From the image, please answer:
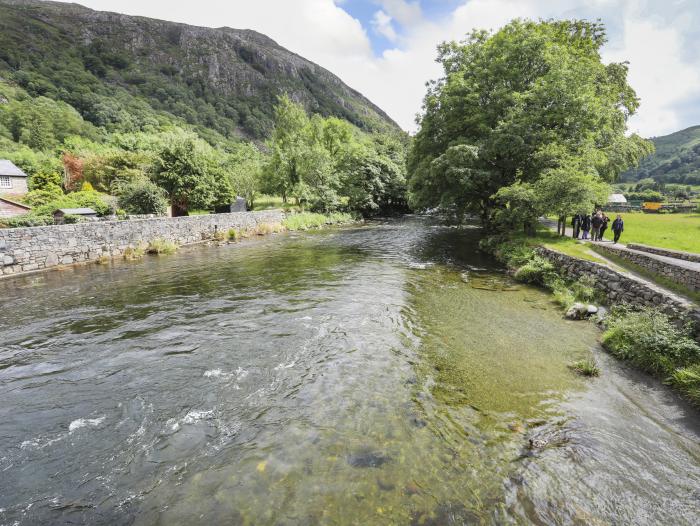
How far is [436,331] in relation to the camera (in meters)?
10.8

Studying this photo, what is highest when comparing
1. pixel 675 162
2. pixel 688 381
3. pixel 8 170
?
pixel 675 162

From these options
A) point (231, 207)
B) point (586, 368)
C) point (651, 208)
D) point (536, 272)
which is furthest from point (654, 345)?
point (651, 208)

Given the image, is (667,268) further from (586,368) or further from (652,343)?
(586,368)

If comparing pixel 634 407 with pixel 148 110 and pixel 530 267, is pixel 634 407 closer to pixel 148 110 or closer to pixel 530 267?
pixel 530 267

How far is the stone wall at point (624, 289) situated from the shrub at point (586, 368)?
2.55 m

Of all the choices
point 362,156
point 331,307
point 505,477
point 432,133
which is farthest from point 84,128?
point 505,477

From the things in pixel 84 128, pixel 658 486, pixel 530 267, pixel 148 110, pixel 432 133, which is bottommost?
pixel 658 486

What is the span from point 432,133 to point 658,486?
1167 inches

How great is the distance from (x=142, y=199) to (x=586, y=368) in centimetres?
3833

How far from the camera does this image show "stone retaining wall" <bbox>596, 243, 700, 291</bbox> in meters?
9.92

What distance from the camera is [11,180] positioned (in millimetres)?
43500

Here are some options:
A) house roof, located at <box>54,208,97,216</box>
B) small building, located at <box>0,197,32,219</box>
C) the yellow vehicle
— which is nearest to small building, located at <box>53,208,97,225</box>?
house roof, located at <box>54,208,97,216</box>

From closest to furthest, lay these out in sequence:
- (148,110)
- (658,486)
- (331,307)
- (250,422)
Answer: (658,486)
(250,422)
(331,307)
(148,110)

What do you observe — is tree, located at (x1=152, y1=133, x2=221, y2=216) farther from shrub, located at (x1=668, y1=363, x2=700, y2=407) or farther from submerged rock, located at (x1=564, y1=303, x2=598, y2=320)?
shrub, located at (x1=668, y1=363, x2=700, y2=407)
